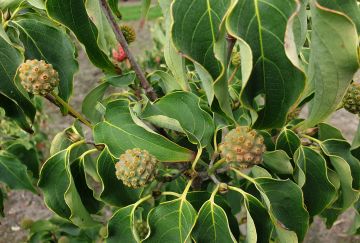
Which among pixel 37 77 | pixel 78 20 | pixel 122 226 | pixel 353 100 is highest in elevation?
pixel 78 20

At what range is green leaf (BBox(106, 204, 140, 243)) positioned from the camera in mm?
1064

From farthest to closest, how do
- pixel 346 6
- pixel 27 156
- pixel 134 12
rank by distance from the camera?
pixel 134 12 → pixel 27 156 → pixel 346 6

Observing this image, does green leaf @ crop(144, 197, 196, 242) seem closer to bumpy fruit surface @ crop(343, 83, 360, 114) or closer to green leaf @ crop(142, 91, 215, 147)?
green leaf @ crop(142, 91, 215, 147)

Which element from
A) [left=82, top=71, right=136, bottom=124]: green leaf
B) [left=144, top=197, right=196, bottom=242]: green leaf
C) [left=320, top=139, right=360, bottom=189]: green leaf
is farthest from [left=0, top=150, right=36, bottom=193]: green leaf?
[left=320, top=139, right=360, bottom=189]: green leaf

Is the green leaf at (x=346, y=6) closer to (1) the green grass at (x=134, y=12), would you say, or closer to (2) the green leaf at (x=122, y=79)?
(2) the green leaf at (x=122, y=79)

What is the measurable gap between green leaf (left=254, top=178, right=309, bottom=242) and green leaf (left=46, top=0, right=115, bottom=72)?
503 mm

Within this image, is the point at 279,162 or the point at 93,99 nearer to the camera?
the point at 279,162

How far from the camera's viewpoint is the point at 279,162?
3.46 ft

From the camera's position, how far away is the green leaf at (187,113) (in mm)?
1039

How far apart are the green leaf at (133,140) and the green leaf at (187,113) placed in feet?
0.14

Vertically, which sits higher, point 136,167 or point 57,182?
point 136,167

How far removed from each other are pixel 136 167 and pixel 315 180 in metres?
0.48

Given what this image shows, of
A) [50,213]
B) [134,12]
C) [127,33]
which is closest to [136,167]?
[127,33]

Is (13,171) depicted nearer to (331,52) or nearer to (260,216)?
(260,216)
